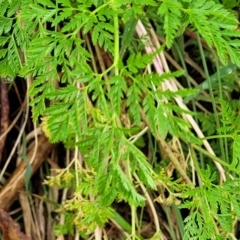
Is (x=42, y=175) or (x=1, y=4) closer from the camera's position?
→ (x=1, y=4)

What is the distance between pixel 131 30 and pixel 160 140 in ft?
0.98

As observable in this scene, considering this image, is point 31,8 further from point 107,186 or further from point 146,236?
point 146,236

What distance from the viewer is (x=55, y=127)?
3.02 feet

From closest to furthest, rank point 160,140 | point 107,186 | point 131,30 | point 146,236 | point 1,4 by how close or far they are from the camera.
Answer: point 107,186
point 1,4
point 131,30
point 160,140
point 146,236

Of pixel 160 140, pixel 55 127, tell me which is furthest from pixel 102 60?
pixel 55 127

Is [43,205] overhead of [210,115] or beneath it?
beneath

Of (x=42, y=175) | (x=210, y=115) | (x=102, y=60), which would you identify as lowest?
(x=42, y=175)

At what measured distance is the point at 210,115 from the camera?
1.44 meters

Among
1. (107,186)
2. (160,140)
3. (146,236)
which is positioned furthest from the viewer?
(146,236)

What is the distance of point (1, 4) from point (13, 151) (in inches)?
21.5

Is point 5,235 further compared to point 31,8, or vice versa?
point 5,235

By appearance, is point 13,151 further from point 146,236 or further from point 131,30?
point 131,30

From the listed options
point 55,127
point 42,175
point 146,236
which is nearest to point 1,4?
point 55,127

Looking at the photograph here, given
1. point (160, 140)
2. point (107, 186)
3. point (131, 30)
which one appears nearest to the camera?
point (107, 186)
